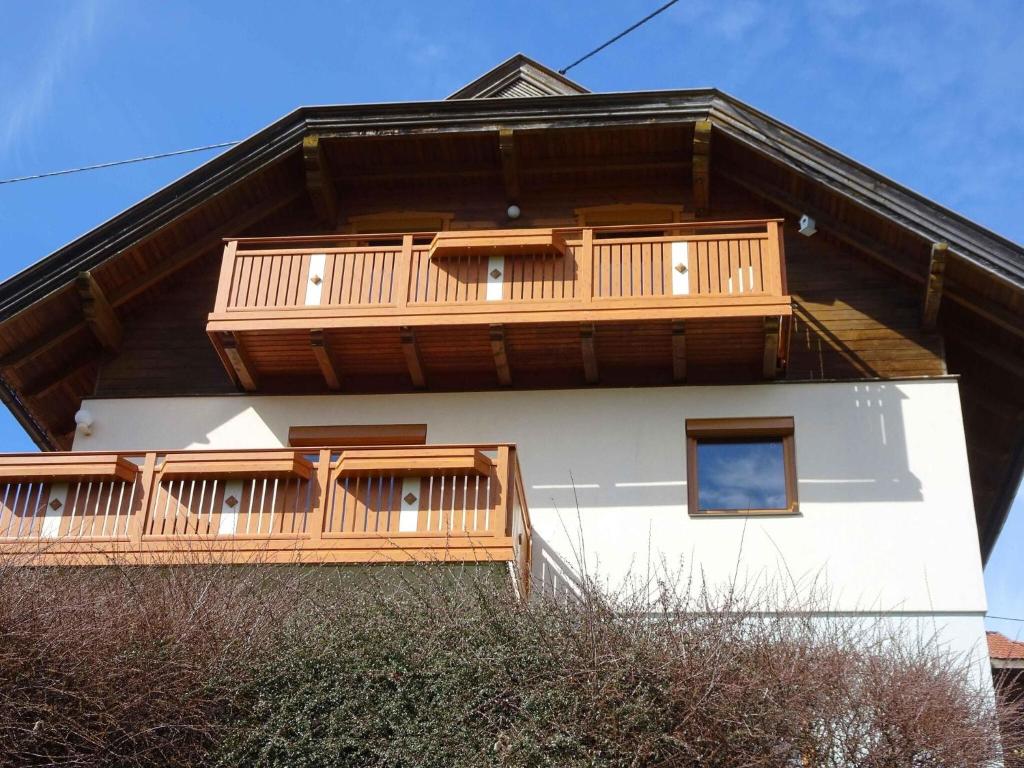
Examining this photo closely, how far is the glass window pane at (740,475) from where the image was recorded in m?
15.4

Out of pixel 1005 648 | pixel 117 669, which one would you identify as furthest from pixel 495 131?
pixel 1005 648

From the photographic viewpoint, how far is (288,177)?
18094mm

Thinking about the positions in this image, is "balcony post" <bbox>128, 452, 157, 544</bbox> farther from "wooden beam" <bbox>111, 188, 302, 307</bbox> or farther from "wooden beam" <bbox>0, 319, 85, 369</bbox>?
"wooden beam" <bbox>111, 188, 302, 307</bbox>

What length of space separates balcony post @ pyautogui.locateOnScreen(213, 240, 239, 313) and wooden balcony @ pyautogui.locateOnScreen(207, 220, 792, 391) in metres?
0.02

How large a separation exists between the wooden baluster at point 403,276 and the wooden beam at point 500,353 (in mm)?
1040

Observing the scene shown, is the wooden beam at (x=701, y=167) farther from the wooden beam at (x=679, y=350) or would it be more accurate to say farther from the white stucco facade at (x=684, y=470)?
the white stucco facade at (x=684, y=470)

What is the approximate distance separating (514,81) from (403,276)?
14.6 ft

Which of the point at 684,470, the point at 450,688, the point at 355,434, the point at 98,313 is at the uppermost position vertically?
the point at 98,313

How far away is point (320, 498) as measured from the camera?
13922 mm

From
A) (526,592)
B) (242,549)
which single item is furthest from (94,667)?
(526,592)

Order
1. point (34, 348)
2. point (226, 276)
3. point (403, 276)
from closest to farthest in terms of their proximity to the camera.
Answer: point (403, 276), point (226, 276), point (34, 348)

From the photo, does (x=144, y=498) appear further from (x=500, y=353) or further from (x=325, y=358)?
(x=500, y=353)

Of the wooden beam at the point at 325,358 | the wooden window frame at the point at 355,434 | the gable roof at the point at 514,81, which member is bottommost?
the wooden window frame at the point at 355,434

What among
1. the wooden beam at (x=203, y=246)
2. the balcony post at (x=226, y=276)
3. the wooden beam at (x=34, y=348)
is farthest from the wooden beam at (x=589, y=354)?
the wooden beam at (x=34, y=348)
